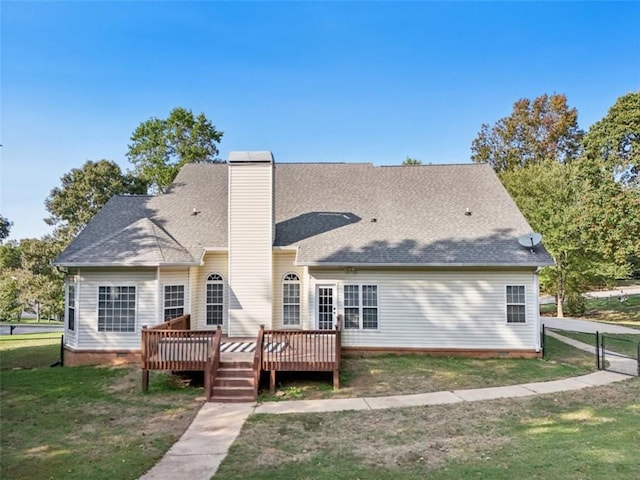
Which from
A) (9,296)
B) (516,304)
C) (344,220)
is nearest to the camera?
(516,304)

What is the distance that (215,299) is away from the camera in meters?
14.6

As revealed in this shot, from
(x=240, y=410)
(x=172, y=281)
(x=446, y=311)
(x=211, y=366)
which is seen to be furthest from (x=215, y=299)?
(x=446, y=311)

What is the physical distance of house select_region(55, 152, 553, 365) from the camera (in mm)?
13078

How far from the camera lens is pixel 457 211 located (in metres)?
15.4

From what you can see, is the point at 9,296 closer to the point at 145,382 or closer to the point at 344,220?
the point at 145,382

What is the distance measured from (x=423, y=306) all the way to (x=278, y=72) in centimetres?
1345

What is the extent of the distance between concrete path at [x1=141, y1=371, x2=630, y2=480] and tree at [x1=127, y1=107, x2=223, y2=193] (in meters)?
23.1

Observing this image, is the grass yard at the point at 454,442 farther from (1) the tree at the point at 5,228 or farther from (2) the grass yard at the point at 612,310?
(1) the tree at the point at 5,228

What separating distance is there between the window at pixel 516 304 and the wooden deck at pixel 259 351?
21.3ft

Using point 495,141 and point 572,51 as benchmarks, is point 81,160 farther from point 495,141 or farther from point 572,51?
point 495,141

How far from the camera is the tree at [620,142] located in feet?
66.0

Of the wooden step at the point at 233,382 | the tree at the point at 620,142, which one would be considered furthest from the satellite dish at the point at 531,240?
the tree at the point at 620,142

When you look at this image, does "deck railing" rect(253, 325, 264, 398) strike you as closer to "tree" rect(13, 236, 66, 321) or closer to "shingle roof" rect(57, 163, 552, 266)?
"shingle roof" rect(57, 163, 552, 266)

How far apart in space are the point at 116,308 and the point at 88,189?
18988 mm
